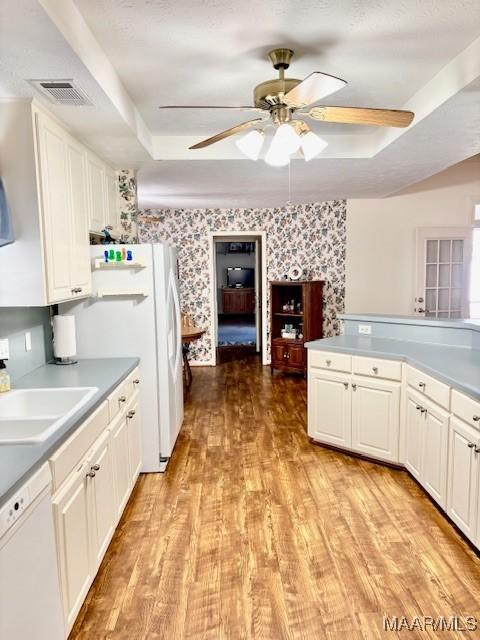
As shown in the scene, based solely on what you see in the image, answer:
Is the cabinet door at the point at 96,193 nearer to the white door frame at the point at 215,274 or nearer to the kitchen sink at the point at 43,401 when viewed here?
the kitchen sink at the point at 43,401

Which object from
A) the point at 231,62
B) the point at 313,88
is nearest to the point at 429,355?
the point at 313,88

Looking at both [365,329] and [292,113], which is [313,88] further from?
[365,329]

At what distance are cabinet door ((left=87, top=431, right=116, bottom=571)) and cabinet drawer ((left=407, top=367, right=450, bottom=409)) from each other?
1848 millimetres

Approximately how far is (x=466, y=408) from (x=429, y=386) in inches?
16.0

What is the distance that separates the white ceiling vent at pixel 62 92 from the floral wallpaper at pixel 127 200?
4.68 ft

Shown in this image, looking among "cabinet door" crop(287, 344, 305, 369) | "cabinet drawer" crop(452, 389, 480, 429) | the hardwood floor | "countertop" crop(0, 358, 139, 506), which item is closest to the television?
"cabinet door" crop(287, 344, 305, 369)

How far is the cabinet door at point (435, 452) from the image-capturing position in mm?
2432

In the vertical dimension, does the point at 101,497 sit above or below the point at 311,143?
below

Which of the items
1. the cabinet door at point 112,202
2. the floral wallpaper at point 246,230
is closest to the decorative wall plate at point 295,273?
the floral wallpaper at point 246,230

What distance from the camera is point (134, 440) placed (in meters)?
2.84

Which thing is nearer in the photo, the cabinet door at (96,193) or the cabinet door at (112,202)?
the cabinet door at (96,193)

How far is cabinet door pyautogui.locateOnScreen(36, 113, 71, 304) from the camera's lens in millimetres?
2131

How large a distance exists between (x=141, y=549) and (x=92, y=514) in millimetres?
506

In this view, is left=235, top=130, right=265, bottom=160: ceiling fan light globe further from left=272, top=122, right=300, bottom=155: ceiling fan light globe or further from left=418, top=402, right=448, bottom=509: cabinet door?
left=418, top=402, right=448, bottom=509: cabinet door
